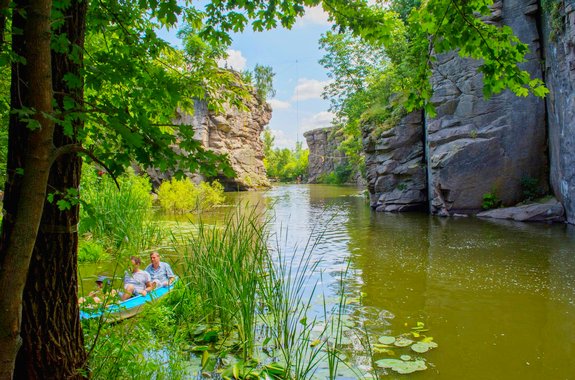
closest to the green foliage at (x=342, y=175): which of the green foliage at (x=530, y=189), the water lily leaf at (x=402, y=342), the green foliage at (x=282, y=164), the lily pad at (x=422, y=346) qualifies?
the green foliage at (x=282, y=164)

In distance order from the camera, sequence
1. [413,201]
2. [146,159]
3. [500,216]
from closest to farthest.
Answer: [146,159], [500,216], [413,201]

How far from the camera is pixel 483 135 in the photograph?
639 inches

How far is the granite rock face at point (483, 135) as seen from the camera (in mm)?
15719

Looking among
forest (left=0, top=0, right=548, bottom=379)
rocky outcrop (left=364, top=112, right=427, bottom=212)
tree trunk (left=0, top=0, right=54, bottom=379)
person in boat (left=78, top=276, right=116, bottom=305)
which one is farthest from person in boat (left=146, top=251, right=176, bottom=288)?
rocky outcrop (left=364, top=112, right=427, bottom=212)

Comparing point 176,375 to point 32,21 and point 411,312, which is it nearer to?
point 32,21

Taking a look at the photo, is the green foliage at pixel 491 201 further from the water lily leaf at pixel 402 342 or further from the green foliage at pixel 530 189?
the water lily leaf at pixel 402 342

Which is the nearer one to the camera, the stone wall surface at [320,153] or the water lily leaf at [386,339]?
the water lily leaf at [386,339]

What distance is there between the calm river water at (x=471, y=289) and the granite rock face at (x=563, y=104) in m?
1.49

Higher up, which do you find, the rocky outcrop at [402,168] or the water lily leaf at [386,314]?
the rocky outcrop at [402,168]

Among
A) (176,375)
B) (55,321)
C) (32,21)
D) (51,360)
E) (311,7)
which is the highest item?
(311,7)

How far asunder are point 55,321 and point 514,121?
55.0 feet

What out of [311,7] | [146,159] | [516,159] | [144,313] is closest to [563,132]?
[516,159]

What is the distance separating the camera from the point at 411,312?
6.25m

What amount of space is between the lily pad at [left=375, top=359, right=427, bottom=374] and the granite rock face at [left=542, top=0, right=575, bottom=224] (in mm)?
10638
